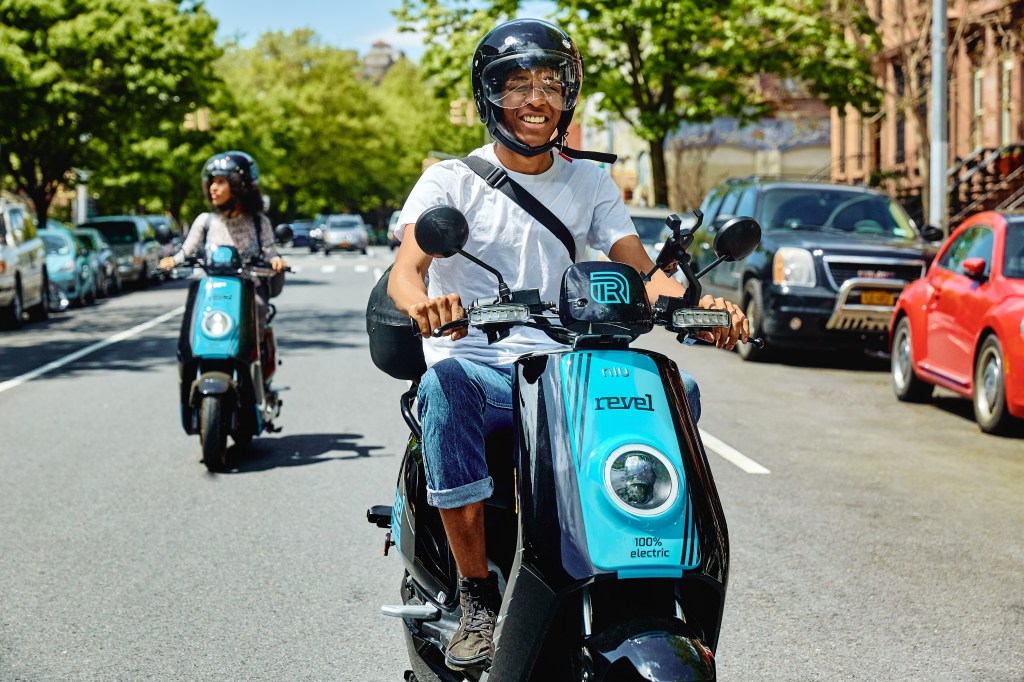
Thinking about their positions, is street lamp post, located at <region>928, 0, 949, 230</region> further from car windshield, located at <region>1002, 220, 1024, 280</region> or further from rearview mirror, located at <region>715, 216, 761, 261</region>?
rearview mirror, located at <region>715, 216, 761, 261</region>

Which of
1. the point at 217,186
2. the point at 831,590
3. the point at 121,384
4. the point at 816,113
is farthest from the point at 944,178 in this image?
Result: the point at 816,113

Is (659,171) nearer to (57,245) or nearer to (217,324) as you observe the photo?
(57,245)

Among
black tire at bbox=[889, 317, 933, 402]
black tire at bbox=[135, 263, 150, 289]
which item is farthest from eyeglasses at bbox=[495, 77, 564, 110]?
black tire at bbox=[135, 263, 150, 289]

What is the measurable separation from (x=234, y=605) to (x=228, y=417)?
295 cm

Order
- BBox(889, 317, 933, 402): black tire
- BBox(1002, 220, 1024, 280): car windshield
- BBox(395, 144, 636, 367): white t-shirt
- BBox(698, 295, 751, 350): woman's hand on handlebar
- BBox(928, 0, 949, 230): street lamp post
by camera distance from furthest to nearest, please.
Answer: BBox(928, 0, 949, 230): street lamp post
BBox(889, 317, 933, 402): black tire
BBox(1002, 220, 1024, 280): car windshield
BBox(395, 144, 636, 367): white t-shirt
BBox(698, 295, 751, 350): woman's hand on handlebar

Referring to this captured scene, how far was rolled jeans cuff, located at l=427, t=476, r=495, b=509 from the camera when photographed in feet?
11.9

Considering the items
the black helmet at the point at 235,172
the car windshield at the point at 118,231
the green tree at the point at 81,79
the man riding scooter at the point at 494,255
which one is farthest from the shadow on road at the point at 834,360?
the green tree at the point at 81,79

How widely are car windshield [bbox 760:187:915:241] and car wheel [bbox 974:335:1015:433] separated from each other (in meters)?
5.90

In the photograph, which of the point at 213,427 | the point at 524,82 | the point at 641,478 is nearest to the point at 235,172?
the point at 213,427

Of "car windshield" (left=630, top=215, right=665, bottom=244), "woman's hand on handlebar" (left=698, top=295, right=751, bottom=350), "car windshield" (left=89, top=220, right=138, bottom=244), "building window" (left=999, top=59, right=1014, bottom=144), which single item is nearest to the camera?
"woman's hand on handlebar" (left=698, top=295, right=751, bottom=350)

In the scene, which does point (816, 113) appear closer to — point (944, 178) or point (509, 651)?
point (944, 178)

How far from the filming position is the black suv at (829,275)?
14836 mm

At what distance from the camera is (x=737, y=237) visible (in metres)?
3.71

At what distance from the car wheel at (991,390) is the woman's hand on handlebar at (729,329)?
677 cm
